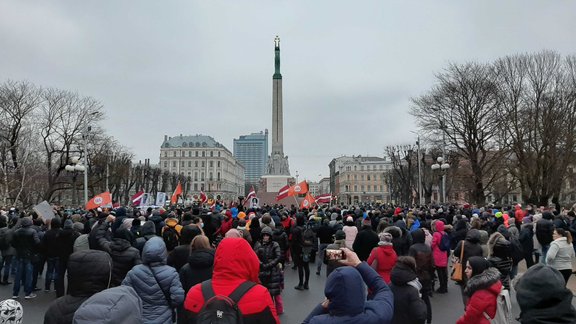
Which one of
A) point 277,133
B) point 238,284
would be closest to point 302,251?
point 238,284

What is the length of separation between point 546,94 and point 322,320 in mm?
33056

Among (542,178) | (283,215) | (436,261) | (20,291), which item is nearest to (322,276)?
(283,215)

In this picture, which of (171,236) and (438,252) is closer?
(171,236)

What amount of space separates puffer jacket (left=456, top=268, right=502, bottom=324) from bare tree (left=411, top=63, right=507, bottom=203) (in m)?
29.3

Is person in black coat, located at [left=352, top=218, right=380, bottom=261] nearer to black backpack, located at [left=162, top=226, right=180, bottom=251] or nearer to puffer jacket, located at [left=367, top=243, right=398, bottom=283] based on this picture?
puffer jacket, located at [left=367, top=243, right=398, bottom=283]

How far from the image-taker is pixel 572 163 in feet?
109

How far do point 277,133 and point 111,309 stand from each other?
6121 cm

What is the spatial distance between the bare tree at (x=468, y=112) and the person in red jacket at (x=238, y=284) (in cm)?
3121

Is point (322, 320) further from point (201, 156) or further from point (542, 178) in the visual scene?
point (201, 156)

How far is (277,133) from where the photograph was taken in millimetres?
63906

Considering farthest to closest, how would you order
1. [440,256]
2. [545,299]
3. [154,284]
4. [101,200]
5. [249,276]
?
[101,200] → [440,256] → [154,284] → [249,276] → [545,299]

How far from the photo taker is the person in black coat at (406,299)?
16.1 ft

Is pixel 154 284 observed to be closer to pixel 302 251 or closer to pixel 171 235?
pixel 171 235

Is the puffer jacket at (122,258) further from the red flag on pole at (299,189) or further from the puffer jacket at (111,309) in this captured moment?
the red flag on pole at (299,189)
